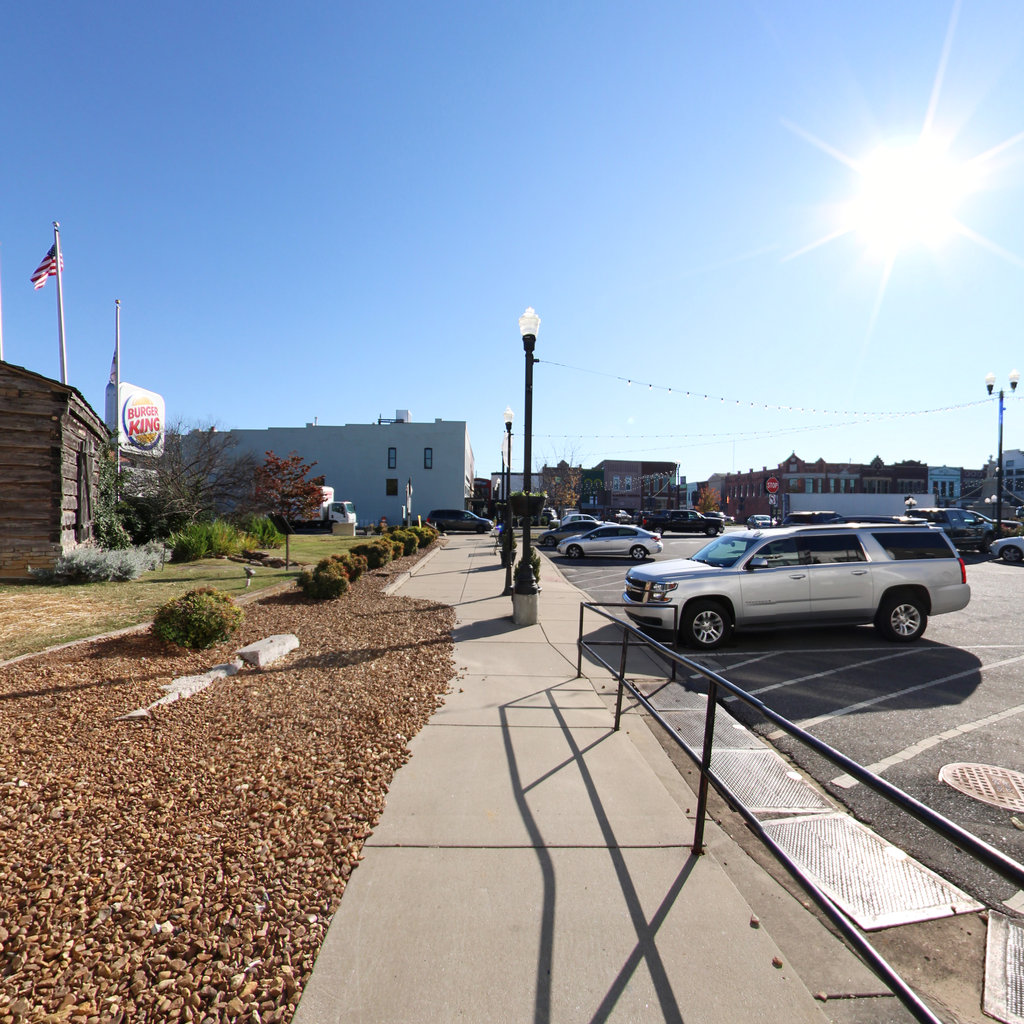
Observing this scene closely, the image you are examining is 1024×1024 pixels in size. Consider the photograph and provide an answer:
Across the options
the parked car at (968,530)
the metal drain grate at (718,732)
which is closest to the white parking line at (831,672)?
the metal drain grate at (718,732)

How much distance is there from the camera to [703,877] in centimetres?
302

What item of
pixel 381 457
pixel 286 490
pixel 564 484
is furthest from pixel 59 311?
pixel 564 484

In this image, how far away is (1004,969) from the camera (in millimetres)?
2535

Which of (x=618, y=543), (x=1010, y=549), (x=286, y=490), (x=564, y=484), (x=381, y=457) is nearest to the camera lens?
(x=1010, y=549)

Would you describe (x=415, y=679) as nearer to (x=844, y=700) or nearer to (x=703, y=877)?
(x=703, y=877)

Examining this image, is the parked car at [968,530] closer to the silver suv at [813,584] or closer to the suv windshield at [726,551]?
the silver suv at [813,584]

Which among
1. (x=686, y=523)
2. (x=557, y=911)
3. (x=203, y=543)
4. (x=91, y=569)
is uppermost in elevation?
(x=686, y=523)

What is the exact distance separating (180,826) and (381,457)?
165ft

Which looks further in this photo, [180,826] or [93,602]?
[93,602]

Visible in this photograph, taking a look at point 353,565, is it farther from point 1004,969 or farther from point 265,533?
point 1004,969

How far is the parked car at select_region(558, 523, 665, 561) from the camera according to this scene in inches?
900

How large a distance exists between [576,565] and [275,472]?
19374 mm

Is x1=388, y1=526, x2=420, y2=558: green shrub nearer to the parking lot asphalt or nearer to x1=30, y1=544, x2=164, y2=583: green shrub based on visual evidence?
x1=30, y1=544, x2=164, y2=583: green shrub

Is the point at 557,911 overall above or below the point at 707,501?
below
